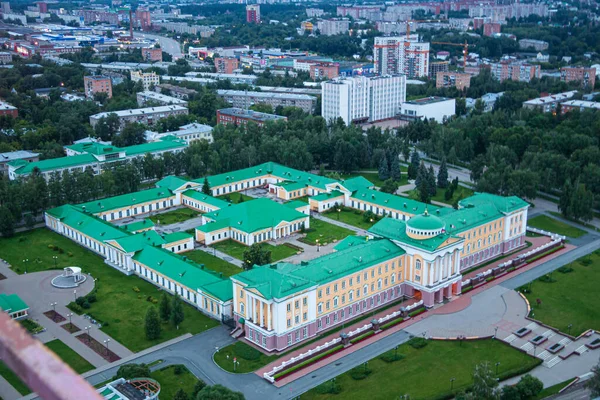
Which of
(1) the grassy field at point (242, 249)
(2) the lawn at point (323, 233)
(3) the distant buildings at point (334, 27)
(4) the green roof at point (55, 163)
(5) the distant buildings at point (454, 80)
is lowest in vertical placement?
(1) the grassy field at point (242, 249)

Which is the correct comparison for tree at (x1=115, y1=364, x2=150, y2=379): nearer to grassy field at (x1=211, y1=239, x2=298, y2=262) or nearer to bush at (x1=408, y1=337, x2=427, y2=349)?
bush at (x1=408, y1=337, x2=427, y2=349)

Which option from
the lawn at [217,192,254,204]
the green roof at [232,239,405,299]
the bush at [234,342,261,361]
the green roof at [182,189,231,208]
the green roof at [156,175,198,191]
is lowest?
the bush at [234,342,261,361]

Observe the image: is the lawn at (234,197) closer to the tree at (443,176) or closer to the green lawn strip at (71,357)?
the tree at (443,176)

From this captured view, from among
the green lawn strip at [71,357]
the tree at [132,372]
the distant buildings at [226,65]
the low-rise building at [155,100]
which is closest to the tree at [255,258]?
the green lawn strip at [71,357]

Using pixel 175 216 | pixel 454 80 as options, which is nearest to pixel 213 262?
pixel 175 216

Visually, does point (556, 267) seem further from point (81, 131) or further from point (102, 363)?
point (81, 131)

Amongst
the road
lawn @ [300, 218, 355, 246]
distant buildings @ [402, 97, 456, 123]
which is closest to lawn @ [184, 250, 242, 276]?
lawn @ [300, 218, 355, 246]
